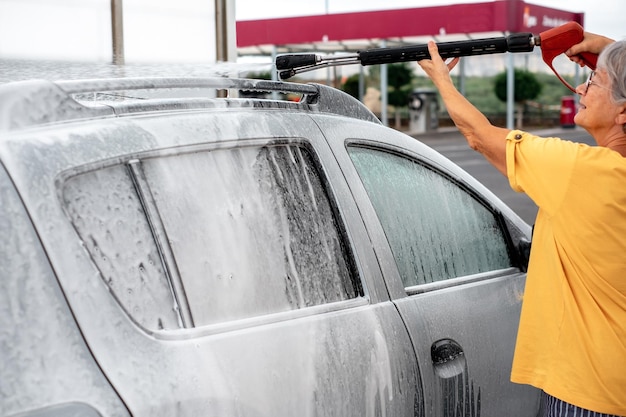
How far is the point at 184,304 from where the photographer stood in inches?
82.4

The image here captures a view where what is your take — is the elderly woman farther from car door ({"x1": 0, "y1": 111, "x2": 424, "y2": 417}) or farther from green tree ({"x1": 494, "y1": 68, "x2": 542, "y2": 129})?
green tree ({"x1": 494, "y1": 68, "x2": 542, "y2": 129})

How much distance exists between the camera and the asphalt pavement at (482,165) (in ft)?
44.1

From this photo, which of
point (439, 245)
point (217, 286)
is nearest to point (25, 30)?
point (439, 245)

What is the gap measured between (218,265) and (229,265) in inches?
1.5

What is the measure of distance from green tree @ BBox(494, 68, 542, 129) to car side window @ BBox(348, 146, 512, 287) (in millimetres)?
34366

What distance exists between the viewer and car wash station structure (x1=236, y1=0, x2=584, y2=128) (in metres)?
27.4

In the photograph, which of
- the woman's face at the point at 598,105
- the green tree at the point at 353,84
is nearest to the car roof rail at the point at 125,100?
the woman's face at the point at 598,105

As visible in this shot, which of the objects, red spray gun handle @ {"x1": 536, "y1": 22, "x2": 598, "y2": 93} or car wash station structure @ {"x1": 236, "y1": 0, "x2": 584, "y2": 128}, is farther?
car wash station structure @ {"x1": 236, "y1": 0, "x2": 584, "y2": 128}

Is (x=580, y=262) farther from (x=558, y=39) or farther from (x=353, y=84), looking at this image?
(x=353, y=84)

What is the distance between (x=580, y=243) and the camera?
2.43 metres

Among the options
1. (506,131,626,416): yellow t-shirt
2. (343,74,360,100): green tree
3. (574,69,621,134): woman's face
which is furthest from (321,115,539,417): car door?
(343,74,360,100): green tree

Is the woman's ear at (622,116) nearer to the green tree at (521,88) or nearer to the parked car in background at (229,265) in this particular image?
the parked car in background at (229,265)

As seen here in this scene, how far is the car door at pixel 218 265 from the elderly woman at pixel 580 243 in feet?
1.32

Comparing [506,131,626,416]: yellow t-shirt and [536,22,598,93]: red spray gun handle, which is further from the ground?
A: [536,22,598,93]: red spray gun handle
